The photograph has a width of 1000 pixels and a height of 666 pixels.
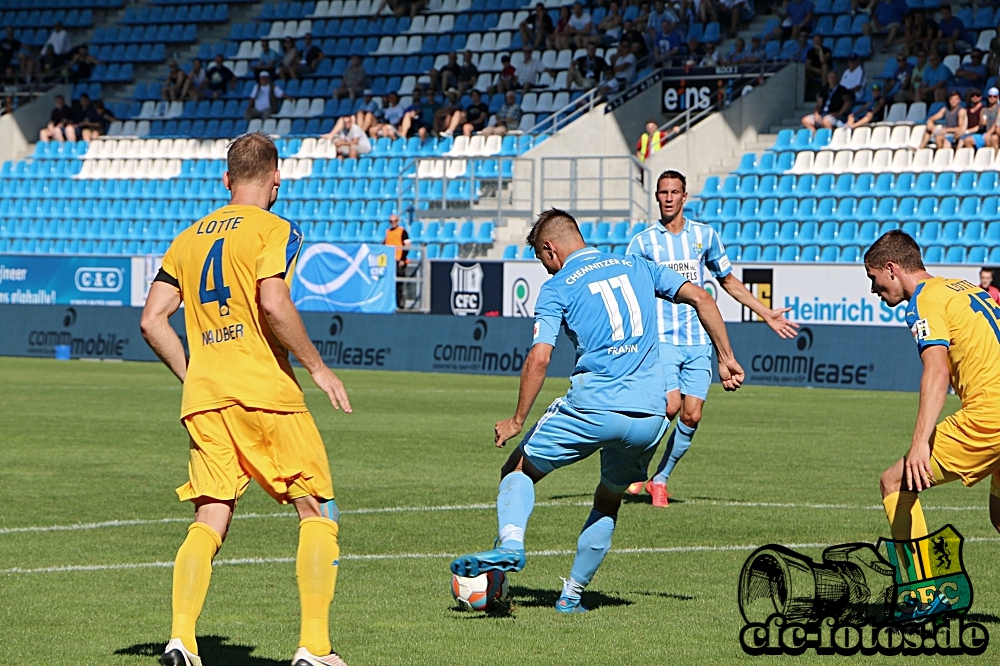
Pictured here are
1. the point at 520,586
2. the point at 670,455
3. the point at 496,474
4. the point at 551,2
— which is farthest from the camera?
the point at 551,2

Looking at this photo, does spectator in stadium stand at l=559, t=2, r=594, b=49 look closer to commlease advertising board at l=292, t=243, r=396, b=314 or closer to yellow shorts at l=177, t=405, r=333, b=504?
commlease advertising board at l=292, t=243, r=396, b=314

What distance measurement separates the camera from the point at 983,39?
2997 centimetres

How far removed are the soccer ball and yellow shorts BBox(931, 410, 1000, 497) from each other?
2.04m

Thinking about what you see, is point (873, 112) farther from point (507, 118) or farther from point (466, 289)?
point (466, 289)

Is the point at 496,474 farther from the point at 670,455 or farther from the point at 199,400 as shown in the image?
the point at 199,400

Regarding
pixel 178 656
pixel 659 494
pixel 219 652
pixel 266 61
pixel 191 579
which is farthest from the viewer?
pixel 266 61

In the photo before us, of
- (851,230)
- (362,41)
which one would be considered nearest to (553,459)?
(851,230)

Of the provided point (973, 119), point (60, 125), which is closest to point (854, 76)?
point (973, 119)

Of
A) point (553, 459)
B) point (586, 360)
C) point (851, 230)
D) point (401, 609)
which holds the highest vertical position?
point (851, 230)

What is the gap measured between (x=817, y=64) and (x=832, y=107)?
138cm

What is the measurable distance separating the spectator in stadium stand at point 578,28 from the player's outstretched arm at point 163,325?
1182 inches

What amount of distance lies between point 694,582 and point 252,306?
11.0ft

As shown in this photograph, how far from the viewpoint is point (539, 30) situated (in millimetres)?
36469

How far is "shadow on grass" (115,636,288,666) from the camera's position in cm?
631
